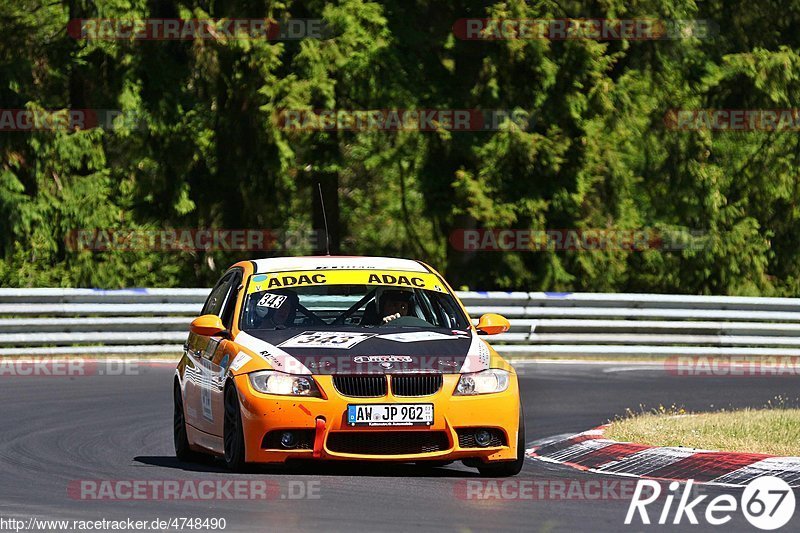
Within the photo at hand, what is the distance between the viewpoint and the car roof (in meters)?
12.1

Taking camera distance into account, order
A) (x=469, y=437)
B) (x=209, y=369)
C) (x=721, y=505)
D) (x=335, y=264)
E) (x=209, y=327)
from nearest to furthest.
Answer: (x=721, y=505) < (x=469, y=437) < (x=209, y=327) < (x=209, y=369) < (x=335, y=264)

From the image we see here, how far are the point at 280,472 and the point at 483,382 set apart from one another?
54.6 inches

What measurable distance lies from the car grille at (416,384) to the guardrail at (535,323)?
1218 cm

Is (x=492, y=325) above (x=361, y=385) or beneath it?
above

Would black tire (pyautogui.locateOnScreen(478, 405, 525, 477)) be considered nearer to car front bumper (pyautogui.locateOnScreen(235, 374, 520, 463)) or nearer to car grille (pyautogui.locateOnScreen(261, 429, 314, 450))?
car front bumper (pyautogui.locateOnScreen(235, 374, 520, 463))

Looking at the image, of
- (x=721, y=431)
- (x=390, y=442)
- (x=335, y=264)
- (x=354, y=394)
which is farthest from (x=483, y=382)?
(x=721, y=431)

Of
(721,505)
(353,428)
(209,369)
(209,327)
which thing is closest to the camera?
(721,505)

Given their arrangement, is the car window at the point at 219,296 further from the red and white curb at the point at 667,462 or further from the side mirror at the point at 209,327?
the red and white curb at the point at 667,462

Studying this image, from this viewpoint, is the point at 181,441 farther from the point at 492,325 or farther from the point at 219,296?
the point at 492,325

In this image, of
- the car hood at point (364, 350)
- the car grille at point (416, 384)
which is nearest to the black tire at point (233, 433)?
the car hood at point (364, 350)

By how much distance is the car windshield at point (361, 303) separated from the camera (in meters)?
11.6

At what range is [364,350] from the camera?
1048 cm

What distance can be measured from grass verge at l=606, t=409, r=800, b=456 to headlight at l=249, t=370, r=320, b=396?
310cm

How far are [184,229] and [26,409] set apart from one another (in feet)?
46.1
